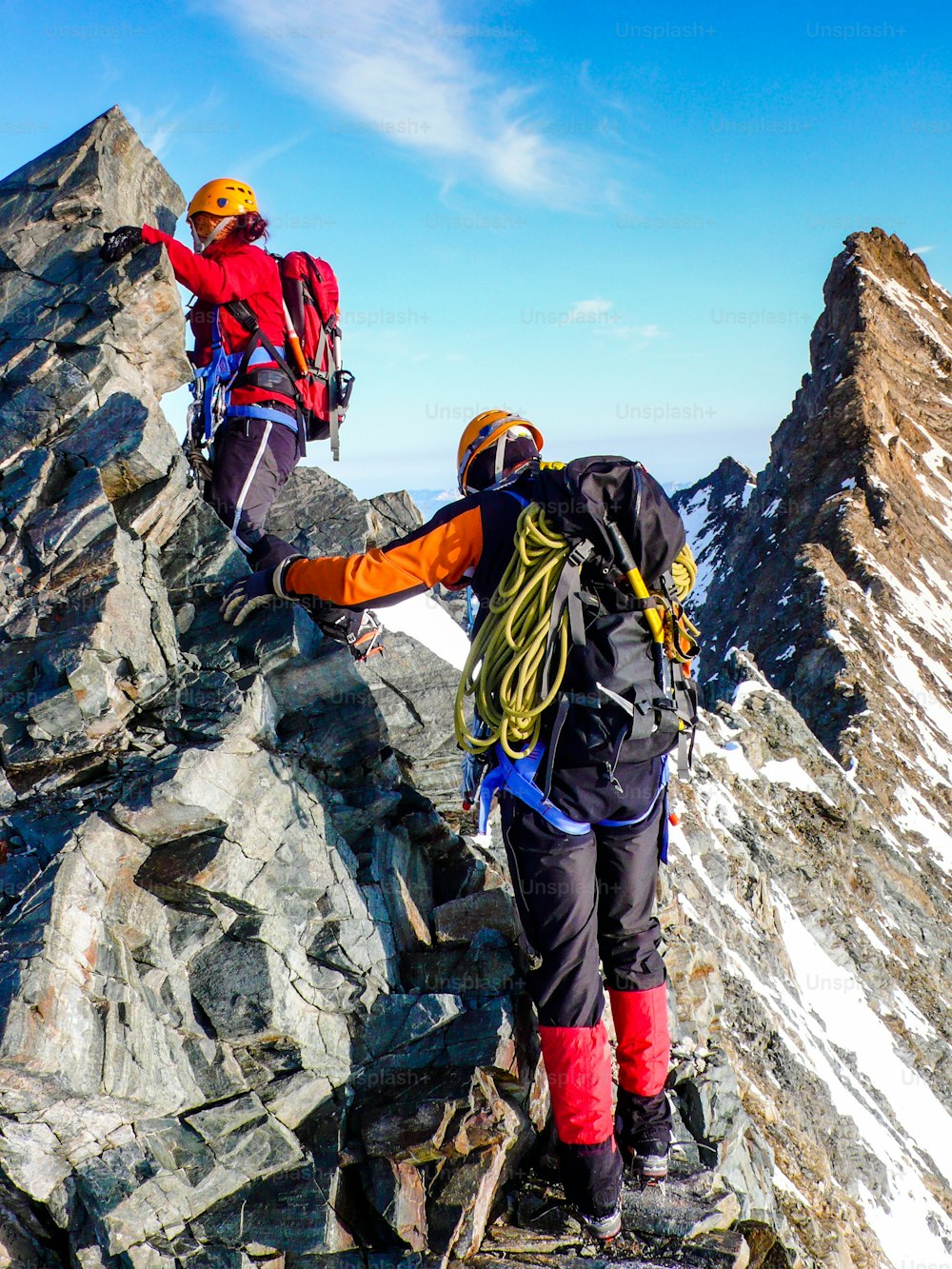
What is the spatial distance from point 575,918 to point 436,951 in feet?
5.58

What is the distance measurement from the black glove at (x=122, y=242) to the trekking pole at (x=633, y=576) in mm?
6357

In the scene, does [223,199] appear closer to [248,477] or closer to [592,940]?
[248,477]

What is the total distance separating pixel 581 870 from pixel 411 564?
A: 8.34 ft

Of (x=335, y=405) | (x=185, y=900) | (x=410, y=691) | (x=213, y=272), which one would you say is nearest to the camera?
(x=185, y=900)

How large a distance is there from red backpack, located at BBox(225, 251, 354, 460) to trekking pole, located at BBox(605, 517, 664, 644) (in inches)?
196

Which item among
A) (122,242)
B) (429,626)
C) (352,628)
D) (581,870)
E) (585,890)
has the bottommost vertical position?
(585,890)

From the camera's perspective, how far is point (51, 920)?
5.57 metres

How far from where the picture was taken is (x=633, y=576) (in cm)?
634

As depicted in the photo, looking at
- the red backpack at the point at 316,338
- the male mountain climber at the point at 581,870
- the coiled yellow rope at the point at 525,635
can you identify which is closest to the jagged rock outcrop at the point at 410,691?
the red backpack at the point at 316,338

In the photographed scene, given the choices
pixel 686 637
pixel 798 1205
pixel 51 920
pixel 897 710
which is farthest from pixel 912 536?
pixel 51 920

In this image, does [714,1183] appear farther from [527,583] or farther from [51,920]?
[51,920]

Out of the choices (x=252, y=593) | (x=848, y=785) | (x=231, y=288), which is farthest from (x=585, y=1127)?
(x=848, y=785)

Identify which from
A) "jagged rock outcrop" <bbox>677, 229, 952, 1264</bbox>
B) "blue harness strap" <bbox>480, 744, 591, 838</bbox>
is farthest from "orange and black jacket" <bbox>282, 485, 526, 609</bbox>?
"jagged rock outcrop" <bbox>677, 229, 952, 1264</bbox>

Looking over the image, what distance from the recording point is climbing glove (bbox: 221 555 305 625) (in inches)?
297
